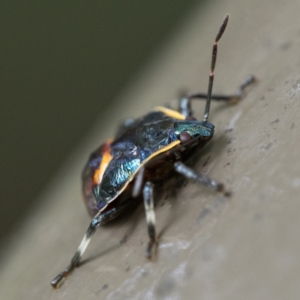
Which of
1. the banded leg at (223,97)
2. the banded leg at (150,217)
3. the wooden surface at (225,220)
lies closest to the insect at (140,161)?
the banded leg at (150,217)

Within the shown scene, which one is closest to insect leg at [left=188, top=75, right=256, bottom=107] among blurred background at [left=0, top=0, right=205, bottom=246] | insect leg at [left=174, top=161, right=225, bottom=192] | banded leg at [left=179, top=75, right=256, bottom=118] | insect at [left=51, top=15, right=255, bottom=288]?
banded leg at [left=179, top=75, right=256, bottom=118]

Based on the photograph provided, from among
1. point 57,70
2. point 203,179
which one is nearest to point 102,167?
point 203,179

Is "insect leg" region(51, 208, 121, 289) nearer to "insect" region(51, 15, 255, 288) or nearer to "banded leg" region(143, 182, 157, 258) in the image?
"insect" region(51, 15, 255, 288)

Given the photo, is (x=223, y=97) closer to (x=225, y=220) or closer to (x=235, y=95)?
(x=235, y=95)

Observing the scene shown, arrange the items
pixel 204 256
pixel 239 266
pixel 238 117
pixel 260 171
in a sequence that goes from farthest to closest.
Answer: pixel 238 117, pixel 260 171, pixel 204 256, pixel 239 266

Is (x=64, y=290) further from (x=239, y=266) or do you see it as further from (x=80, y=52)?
(x=80, y=52)

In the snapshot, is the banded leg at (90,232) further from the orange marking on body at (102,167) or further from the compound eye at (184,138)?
the compound eye at (184,138)

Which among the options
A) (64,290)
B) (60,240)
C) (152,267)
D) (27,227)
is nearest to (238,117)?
(152,267)
